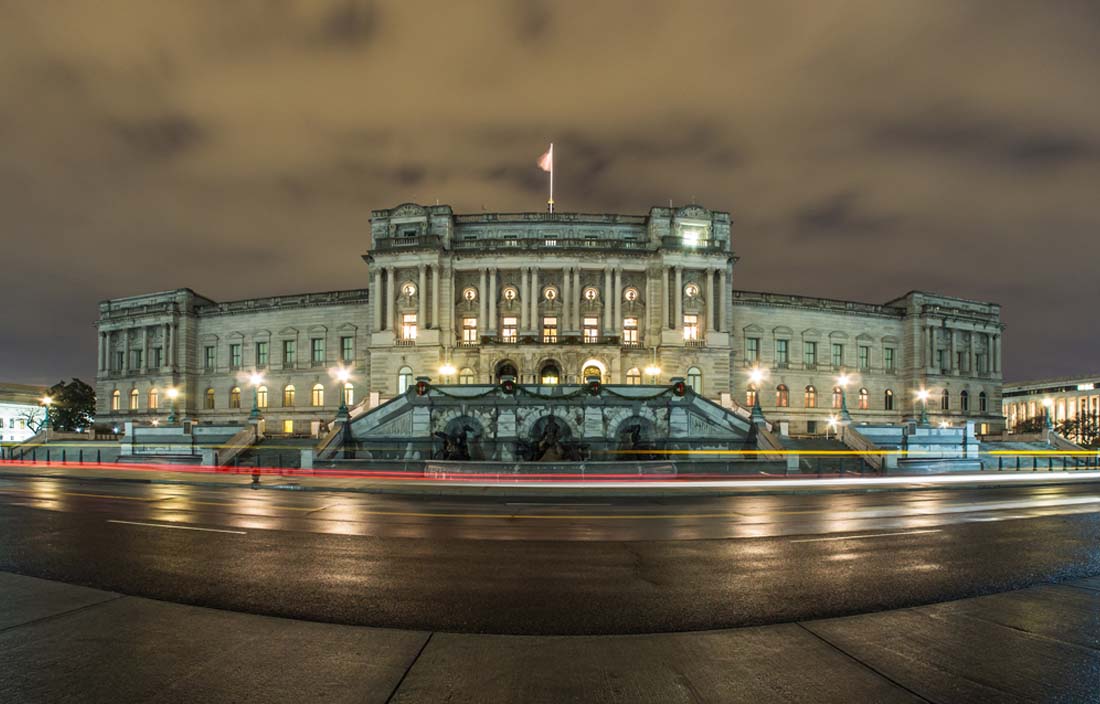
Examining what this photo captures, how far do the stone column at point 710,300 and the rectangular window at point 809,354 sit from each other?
645 inches

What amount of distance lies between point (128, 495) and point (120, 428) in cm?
6494

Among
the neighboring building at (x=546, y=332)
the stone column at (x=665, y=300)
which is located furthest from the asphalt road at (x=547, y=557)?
the stone column at (x=665, y=300)

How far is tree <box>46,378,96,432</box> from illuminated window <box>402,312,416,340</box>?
2272 inches

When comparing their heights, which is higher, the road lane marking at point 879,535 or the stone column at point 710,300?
the stone column at point 710,300

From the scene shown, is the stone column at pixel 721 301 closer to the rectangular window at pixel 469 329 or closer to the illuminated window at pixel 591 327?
the illuminated window at pixel 591 327

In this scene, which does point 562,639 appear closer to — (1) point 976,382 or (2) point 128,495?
(2) point 128,495

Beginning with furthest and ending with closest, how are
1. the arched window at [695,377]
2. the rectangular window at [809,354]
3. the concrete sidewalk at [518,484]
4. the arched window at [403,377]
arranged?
the rectangular window at [809,354]
the arched window at [403,377]
the arched window at [695,377]
the concrete sidewalk at [518,484]

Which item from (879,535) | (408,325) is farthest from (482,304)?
(879,535)

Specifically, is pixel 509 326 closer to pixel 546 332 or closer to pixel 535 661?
pixel 546 332

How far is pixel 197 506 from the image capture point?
1758cm

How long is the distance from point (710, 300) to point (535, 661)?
5773 centimetres

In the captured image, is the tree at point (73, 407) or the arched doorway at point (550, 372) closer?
the arched doorway at point (550, 372)

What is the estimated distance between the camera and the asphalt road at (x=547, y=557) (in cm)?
730

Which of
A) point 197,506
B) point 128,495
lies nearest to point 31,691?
point 197,506
